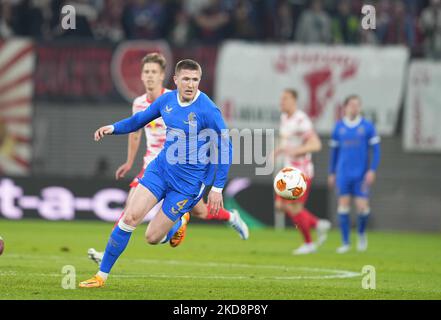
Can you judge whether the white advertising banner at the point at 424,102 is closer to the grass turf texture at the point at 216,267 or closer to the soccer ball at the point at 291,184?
the grass turf texture at the point at 216,267

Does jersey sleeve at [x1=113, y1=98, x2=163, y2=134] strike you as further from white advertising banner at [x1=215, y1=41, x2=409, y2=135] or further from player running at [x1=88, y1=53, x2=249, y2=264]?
white advertising banner at [x1=215, y1=41, x2=409, y2=135]

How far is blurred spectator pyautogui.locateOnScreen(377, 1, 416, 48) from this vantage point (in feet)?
78.7

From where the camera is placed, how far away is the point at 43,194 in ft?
73.5

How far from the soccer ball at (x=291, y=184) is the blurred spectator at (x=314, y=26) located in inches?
452

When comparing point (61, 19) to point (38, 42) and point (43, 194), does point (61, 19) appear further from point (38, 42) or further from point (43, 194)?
point (43, 194)

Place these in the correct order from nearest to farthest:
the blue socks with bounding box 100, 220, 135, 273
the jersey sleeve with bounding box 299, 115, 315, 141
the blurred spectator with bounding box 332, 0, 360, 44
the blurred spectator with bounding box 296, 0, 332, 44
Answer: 1. the blue socks with bounding box 100, 220, 135, 273
2. the jersey sleeve with bounding box 299, 115, 315, 141
3. the blurred spectator with bounding box 296, 0, 332, 44
4. the blurred spectator with bounding box 332, 0, 360, 44

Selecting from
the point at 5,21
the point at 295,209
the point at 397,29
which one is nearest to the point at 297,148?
the point at 295,209

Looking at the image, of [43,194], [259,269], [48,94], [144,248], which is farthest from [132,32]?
[259,269]

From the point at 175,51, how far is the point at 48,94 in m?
3.24

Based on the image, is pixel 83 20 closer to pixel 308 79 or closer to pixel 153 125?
pixel 308 79

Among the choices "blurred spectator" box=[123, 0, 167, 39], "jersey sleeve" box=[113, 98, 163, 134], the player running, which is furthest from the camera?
"blurred spectator" box=[123, 0, 167, 39]

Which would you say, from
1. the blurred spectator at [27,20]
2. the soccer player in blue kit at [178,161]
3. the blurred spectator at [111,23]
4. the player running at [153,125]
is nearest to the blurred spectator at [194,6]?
the blurred spectator at [111,23]

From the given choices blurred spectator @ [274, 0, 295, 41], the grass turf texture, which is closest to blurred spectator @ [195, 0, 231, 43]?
blurred spectator @ [274, 0, 295, 41]

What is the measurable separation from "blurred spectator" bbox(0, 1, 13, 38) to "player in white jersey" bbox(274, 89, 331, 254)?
924cm
